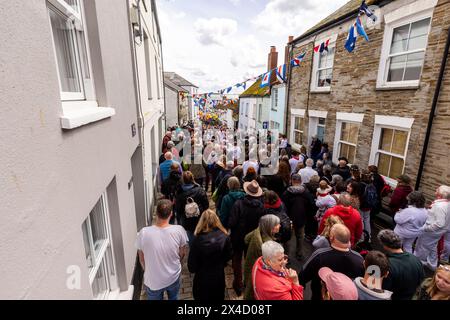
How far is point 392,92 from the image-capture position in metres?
6.50

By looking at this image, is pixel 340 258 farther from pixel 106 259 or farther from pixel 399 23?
pixel 399 23

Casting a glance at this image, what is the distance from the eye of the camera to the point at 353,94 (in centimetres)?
796

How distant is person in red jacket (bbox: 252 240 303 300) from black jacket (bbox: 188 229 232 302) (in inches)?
24.8

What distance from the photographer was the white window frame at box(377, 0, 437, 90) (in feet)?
18.4

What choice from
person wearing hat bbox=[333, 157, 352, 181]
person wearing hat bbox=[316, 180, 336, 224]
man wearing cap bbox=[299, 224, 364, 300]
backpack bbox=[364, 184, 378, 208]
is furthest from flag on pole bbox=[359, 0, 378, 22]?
man wearing cap bbox=[299, 224, 364, 300]

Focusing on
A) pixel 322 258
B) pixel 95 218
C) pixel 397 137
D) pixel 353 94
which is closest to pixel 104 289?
pixel 95 218

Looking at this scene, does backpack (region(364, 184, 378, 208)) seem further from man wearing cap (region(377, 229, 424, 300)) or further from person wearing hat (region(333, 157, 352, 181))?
man wearing cap (region(377, 229, 424, 300))

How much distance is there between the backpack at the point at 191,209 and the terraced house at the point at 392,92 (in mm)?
5670

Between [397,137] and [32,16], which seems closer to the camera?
[32,16]

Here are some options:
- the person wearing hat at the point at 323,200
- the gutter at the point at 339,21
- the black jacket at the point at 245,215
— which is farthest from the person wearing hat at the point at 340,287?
the gutter at the point at 339,21

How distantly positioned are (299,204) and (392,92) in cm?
466

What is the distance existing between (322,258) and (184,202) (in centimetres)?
255

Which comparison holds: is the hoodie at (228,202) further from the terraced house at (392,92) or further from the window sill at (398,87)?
the window sill at (398,87)

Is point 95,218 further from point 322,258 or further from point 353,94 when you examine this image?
point 353,94
